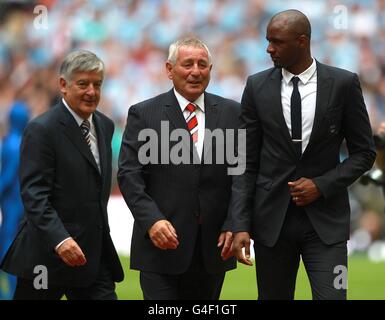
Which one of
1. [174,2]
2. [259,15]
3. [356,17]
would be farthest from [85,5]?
[356,17]

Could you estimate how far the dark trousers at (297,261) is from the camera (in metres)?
6.00

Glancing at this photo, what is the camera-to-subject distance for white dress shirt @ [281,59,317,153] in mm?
6117

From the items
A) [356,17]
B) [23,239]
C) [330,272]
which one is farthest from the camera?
[356,17]

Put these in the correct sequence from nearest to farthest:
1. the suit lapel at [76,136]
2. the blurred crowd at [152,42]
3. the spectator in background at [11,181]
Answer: the suit lapel at [76,136] → the spectator in background at [11,181] → the blurred crowd at [152,42]

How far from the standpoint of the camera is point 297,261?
20.6 ft

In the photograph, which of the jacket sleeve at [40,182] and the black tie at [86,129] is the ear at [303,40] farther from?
the jacket sleeve at [40,182]

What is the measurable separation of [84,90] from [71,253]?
3.11 feet

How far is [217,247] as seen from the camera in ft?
21.0

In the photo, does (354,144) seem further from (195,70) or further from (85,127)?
(85,127)

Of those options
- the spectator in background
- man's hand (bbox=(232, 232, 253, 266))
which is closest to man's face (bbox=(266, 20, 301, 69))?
man's hand (bbox=(232, 232, 253, 266))

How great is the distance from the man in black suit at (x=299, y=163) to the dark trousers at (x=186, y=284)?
0.35 meters

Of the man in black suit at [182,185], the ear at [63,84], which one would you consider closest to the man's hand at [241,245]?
the man in black suit at [182,185]

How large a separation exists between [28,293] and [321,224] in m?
1.71

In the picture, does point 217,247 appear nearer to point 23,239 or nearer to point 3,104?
point 23,239
